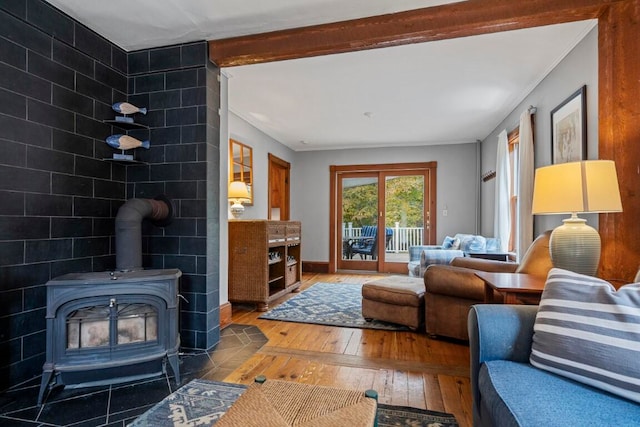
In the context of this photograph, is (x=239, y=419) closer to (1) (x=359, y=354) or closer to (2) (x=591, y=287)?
(2) (x=591, y=287)

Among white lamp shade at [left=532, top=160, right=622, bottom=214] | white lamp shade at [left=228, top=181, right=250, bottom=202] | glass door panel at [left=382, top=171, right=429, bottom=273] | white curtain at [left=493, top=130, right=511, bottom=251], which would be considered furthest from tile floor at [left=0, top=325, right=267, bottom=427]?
glass door panel at [left=382, top=171, right=429, bottom=273]

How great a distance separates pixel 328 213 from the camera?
6.31 metres

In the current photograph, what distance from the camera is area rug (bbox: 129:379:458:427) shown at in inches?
61.9

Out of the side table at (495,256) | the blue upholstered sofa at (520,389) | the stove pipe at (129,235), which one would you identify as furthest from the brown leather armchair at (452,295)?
the stove pipe at (129,235)

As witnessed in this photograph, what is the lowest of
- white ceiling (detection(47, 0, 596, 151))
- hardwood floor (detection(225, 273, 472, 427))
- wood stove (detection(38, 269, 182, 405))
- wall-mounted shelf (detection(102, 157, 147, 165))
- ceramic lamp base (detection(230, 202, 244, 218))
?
hardwood floor (detection(225, 273, 472, 427))

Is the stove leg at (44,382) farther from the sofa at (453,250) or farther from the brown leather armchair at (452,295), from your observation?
the sofa at (453,250)

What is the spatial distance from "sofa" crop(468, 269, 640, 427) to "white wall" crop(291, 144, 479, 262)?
463 centimetres

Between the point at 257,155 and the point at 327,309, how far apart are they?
2.59 m

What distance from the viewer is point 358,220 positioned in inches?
246

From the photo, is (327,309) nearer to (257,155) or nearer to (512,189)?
(257,155)

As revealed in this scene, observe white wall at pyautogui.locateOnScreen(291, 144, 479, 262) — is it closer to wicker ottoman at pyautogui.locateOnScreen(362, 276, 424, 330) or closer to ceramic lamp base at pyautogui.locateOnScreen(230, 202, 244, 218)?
ceramic lamp base at pyautogui.locateOnScreen(230, 202, 244, 218)

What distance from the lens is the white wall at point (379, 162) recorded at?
18.7ft

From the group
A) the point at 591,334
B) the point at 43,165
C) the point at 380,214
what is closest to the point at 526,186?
the point at 591,334

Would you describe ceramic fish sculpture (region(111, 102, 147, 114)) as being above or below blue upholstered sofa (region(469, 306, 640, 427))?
above
